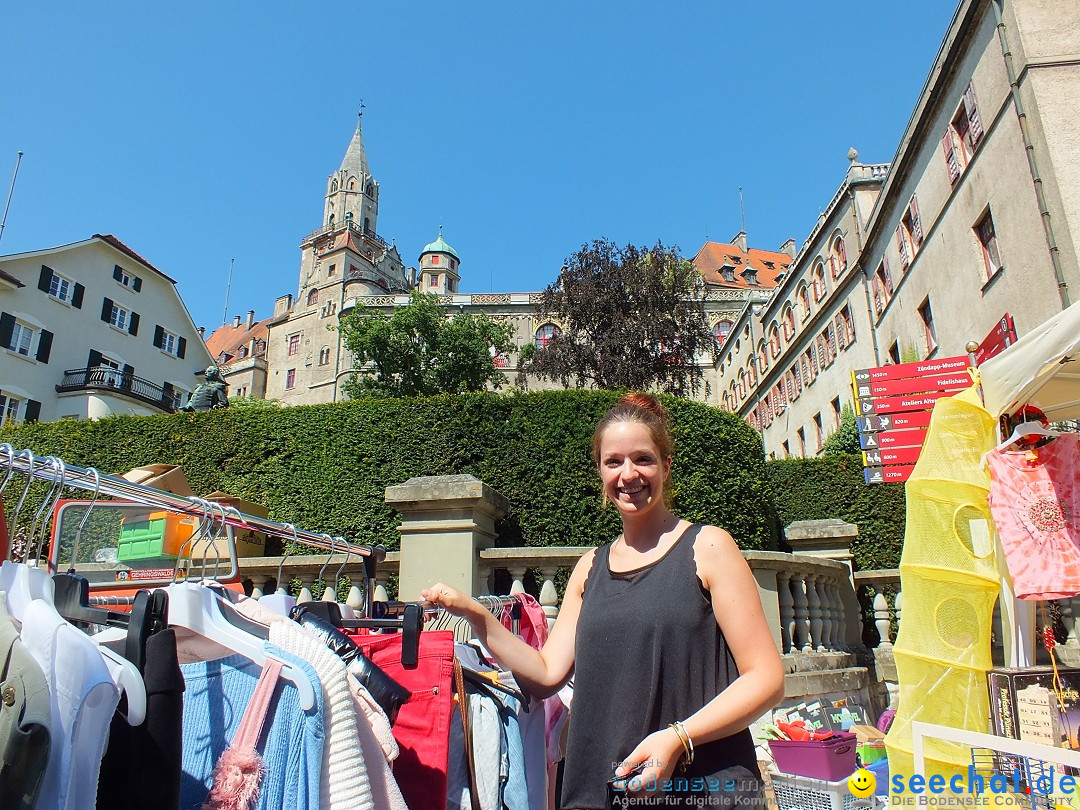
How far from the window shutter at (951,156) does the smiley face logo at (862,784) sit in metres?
16.2

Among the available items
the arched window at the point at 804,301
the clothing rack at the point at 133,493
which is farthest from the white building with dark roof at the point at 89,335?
the arched window at the point at 804,301

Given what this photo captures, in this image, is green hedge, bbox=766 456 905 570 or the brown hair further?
green hedge, bbox=766 456 905 570

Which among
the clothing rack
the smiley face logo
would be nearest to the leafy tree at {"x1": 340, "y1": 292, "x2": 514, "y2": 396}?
the clothing rack

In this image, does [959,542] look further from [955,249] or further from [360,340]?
[360,340]

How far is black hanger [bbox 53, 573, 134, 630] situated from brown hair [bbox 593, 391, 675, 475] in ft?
5.07

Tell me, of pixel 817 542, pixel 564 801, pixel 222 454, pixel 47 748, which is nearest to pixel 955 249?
pixel 817 542

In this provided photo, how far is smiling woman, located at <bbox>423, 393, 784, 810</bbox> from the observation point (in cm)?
177

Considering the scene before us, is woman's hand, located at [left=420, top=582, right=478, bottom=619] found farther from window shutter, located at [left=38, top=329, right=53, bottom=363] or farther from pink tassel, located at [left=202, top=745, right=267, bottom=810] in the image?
window shutter, located at [left=38, top=329, right=53, bottom=363]

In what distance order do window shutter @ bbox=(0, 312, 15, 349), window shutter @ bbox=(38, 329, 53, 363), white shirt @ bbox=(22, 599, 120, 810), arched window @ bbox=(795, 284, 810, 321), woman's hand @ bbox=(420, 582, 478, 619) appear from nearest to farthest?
white shirt @ bbox=(22, 599, 120, 810), woman's hand @ bbox=(420, 582, 478, 619), window shutter @ bbox=(0, 312, 15, 349), window shutter @ bbox=(38, 329, 53, 363), arched window @ bbox=(795, 284, 810, 321)

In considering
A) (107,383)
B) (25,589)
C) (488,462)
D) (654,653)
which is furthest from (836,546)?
(107,383)

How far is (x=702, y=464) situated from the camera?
895 cm

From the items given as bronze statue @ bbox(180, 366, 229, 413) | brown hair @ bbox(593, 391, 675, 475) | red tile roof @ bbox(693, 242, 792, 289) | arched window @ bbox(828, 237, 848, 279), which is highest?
red tile roof @ bbox(693, 242, 792, 289)

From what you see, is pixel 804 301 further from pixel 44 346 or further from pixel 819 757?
pixel 44 346

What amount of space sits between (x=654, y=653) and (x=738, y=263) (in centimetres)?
6146
